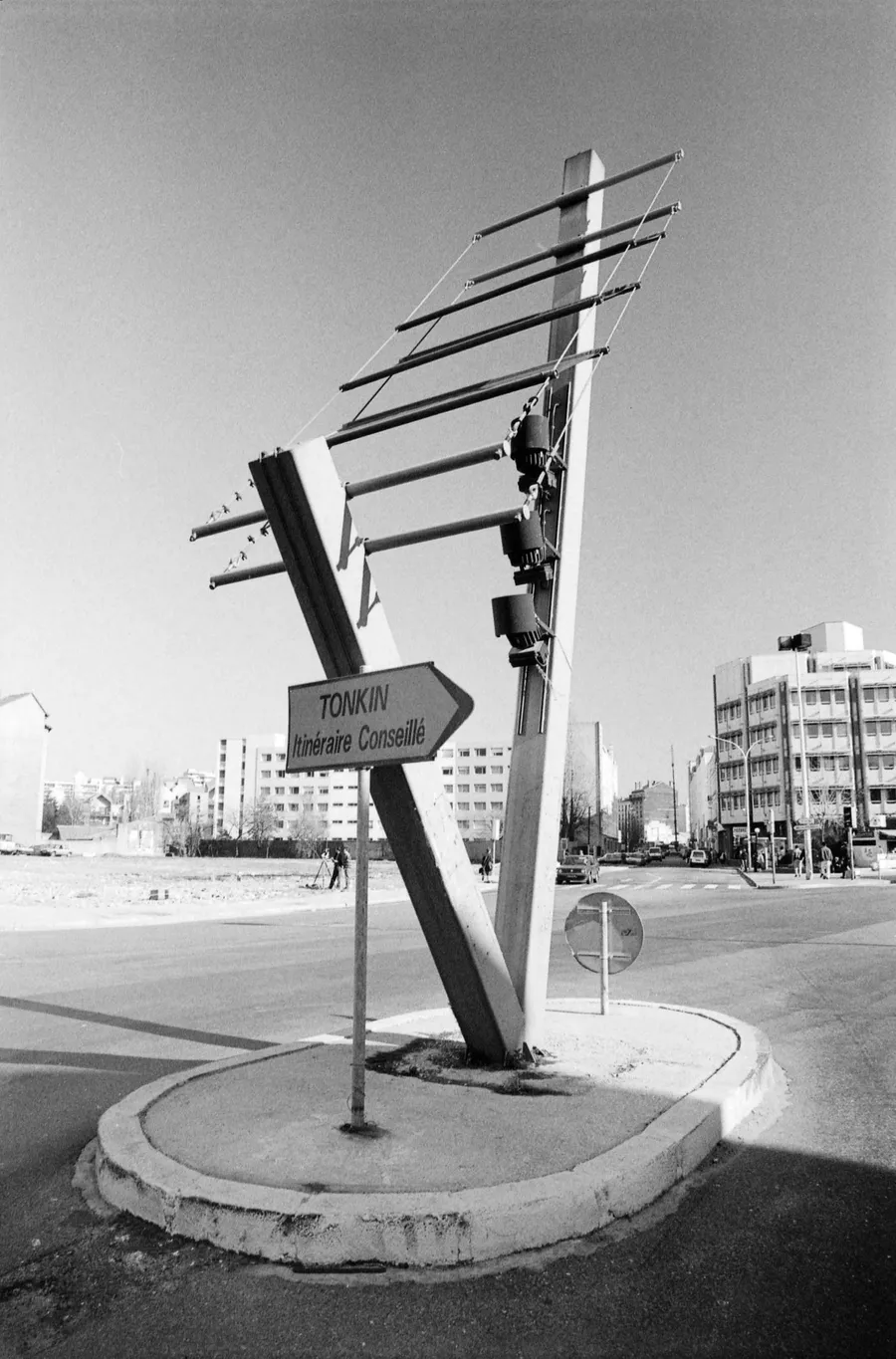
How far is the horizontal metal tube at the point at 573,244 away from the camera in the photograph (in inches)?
262

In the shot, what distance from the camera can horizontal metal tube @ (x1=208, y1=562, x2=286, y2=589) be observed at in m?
6.16

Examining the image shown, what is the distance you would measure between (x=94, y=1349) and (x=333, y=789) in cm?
15681

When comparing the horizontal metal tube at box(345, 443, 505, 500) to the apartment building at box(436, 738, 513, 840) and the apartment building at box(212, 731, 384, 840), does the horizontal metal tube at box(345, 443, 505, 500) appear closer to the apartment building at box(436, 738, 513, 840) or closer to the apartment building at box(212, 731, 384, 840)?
the apartment building at box(212, 731, 384, 840)

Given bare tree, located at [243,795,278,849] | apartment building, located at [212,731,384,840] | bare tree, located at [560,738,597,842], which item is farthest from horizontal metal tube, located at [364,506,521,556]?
apartment building, located at [212,731,384,840]

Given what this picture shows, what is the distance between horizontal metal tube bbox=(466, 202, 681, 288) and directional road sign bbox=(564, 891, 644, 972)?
4933 millimetres

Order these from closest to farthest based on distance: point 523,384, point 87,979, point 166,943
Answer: point 523,384, point 87,979, point 166,943

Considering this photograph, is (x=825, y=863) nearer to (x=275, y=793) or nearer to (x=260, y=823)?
(x=260, y=823)

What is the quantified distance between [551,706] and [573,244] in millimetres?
3361

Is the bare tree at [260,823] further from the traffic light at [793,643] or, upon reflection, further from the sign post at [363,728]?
the sign post at [363,728]

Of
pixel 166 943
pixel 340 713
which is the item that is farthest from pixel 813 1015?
pixel 166 943

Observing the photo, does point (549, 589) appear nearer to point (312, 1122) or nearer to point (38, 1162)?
point (312, 1122)

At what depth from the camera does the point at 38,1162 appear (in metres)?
4.79

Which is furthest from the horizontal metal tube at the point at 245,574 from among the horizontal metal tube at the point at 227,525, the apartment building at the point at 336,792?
the apartment building at the point at 336,792

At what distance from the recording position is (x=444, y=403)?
19.1ft
